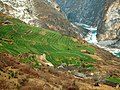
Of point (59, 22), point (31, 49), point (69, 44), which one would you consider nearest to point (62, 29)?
point (59, 22)

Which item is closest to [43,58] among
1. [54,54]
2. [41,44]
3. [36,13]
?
[54,54]

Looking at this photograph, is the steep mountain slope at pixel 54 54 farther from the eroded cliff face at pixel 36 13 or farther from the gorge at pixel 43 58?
the eroded cliff face at pixel 36 13

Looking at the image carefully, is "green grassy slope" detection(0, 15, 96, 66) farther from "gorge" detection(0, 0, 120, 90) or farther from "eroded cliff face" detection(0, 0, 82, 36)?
"eroded cliff face" detection(0, 0, 82, 36)

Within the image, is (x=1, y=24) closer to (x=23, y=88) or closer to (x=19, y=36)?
(x=19, y=36)

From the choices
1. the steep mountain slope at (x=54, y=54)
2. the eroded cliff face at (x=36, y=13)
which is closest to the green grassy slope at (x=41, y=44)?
the steep mountain slope at (x=54, y=54)

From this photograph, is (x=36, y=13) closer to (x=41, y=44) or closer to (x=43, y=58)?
(x=41, y=44)

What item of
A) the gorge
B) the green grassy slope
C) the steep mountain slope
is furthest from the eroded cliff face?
the steep mountain slope
